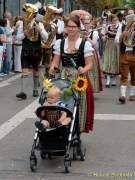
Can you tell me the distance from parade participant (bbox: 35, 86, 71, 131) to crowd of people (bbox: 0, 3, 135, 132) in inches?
17.5

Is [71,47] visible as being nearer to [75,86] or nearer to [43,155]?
[75,86]

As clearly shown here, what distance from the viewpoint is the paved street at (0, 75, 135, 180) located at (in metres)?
6.76

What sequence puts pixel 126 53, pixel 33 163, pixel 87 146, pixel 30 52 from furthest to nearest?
pixel 30 52, pixel 126 53, pixel 87 146, pixel 33 163

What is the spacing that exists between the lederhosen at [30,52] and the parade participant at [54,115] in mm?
5719

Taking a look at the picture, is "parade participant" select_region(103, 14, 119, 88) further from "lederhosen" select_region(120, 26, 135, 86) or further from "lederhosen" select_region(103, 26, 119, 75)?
"lederhosen" select_region(120, 26, 135, 86)

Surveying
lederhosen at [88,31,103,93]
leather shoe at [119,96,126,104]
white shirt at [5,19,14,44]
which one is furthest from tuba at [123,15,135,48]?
white shirt at [5,19,14,44]

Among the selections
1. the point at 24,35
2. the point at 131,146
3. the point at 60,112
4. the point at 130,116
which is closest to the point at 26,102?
the point at 24,35

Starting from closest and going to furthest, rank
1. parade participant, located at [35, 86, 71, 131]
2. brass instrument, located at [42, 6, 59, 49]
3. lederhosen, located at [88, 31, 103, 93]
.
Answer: parade participant, located at [35, 86, 71, 131]
lederhosen, located at [88, 31, 103, 93]
brass instrument, located at [42, 6, 59, 49]

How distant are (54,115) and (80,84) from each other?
48cm

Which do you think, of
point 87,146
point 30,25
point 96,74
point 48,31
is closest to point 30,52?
point 30,25

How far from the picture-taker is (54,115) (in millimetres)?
6953

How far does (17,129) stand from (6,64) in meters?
8.78

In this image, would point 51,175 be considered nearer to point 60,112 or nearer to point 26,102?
point 60,112

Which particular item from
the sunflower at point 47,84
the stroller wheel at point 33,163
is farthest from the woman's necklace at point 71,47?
the stroller wheel at point 33,163
